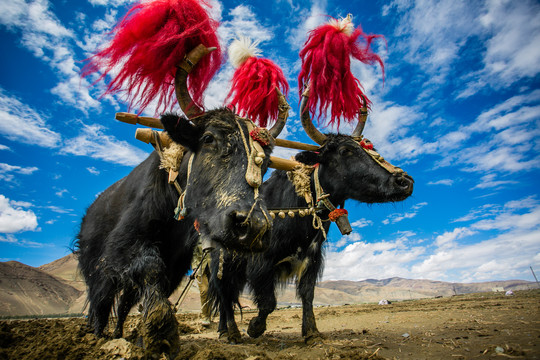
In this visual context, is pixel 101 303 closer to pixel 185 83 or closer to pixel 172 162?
pixel 172 162

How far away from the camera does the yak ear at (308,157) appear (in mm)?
4539

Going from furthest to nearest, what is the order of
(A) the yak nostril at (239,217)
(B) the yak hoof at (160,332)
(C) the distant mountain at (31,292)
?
(C) the distant mountain at (31,292) < (B) the yak hoof at (160,332) < (A) the yak nostril at (239,217)

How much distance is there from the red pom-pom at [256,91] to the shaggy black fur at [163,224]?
177 cm

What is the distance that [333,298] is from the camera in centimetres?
8119

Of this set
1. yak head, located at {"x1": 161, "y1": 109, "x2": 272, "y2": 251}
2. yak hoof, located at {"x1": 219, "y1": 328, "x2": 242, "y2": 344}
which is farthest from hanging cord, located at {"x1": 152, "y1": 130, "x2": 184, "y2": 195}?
yak hoof, located at {"x1": 219, "y1": 328, "x2": 242, "y2": 344}

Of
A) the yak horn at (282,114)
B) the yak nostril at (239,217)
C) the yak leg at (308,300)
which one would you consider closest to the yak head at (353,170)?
the yak leg at (308,300)

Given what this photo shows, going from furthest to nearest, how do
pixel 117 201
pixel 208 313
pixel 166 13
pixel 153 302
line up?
pixel 208 313 → pixel 117 201 → pixel 166 13 → pixel 153 302

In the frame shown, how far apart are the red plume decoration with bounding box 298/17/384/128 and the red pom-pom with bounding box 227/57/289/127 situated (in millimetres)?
669

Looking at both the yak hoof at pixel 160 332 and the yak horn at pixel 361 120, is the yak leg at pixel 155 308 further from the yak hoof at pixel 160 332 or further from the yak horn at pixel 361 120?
the yak horn at pixel 361 120

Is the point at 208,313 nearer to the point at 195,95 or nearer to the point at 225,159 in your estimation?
the point at 225,159

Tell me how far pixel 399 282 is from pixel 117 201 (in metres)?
163

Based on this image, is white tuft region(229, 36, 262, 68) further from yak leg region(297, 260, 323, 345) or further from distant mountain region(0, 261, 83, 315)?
distant mountain region(0, 261, 83, 315)

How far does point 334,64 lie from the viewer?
4.73 metres

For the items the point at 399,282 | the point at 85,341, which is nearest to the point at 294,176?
the point at 85,341
